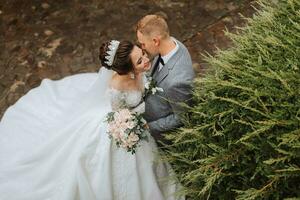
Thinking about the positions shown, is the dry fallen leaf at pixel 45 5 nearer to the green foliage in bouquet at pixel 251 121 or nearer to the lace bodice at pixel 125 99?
the lace bodice at pixel 125 99

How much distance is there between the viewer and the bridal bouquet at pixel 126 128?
3717 mm

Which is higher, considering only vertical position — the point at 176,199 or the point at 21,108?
the point at 21,108

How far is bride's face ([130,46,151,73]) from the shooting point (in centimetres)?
365

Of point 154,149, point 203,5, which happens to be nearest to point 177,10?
point 203,5

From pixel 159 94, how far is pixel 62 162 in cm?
110

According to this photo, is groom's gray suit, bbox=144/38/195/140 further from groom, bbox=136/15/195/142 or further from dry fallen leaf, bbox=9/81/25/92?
dry fallen leaf, bbox=9/81/25/92

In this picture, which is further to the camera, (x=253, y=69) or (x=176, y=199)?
(x=176, y=199)

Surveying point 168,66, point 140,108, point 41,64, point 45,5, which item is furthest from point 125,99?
point 45,5

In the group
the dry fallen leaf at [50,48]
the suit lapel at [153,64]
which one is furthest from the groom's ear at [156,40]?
the dry fallen leaf at [50,48]

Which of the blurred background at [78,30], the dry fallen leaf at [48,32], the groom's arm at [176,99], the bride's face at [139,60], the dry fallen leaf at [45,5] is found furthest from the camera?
the dry fallen leaf at [45,5]

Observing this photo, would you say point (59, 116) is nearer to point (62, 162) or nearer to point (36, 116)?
point (36, 116)

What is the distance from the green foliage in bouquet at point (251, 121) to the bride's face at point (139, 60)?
480 mm

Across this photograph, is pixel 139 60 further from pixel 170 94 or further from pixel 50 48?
pixel 50 48

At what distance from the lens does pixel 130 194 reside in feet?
13.1
